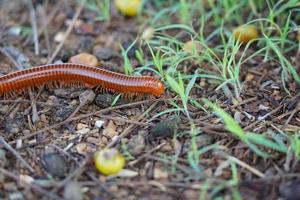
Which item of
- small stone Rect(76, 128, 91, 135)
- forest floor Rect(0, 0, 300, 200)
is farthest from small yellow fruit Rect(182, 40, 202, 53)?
small stone Rect(76, 128, 91, 135)

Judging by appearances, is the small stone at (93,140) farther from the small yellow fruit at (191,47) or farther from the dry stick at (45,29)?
the dry stick at (45,29)

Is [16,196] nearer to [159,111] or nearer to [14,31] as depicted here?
[159,111]

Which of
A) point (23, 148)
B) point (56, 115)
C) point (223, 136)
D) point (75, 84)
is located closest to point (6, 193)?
point (23, 148)

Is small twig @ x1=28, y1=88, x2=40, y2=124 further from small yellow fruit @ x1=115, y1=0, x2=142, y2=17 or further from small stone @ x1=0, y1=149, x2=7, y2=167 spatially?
small yellow fruit @ x1=115, y1=0, x2=142, y2=17

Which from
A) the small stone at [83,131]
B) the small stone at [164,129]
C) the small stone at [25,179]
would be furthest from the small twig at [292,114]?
the small stone at [25,179]

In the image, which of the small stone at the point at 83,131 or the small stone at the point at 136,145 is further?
the small stone at the point at 83,131
